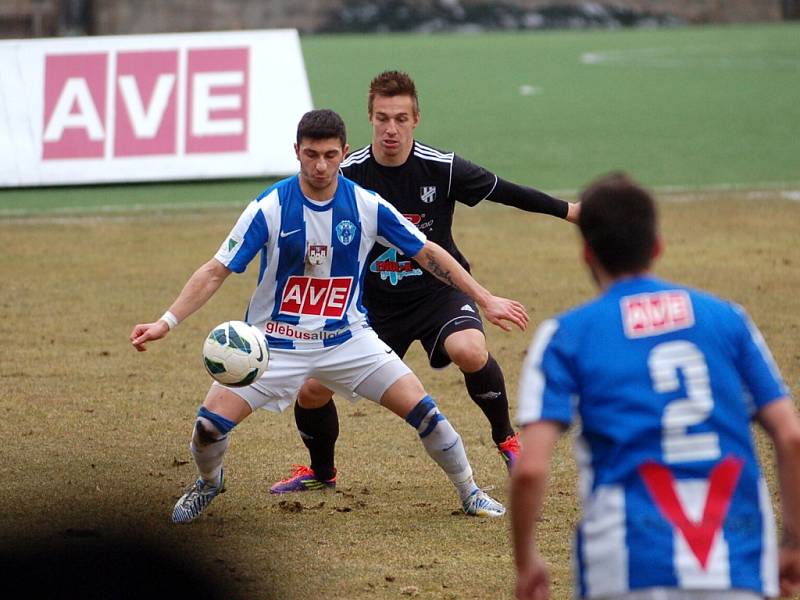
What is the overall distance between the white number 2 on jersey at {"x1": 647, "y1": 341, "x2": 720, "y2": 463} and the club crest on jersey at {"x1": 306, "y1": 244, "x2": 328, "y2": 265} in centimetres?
330

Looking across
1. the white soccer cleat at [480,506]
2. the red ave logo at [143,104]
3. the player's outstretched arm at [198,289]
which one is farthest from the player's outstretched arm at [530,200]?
the red ave logo at [143,104]

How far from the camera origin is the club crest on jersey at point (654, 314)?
11.4ft

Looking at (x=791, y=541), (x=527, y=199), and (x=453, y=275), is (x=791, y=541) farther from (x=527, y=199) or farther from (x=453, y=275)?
(x=527, y=199)

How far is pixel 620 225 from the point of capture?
3.52m

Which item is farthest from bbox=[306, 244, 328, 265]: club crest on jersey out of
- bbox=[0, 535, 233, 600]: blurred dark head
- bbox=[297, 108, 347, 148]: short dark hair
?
bbox=[0, 535, 233, 600]: blurred dark head

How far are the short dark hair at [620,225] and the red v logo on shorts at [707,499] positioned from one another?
532 mm

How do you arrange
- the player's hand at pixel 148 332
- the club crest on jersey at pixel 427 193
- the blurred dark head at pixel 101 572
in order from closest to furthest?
1. the blurred dark head at pixel 101 572
2. the player's hand at pixel 148 332
3. the club crest on jersey at pixel 427 193

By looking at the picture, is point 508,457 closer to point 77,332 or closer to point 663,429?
point 663,429

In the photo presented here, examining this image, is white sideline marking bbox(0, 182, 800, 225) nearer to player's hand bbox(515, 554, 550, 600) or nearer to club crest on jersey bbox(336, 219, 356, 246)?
club crest on jersey bbox(336, 219, 356, 246)

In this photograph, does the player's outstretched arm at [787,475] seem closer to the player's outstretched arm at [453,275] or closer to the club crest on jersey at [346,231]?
the player's outstretched arm at [453,275]

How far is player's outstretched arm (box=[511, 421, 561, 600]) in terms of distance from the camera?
3.43 meters

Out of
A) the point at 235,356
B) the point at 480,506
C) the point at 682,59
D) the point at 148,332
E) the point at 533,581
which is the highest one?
the point at 682,59

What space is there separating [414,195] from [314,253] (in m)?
1.14

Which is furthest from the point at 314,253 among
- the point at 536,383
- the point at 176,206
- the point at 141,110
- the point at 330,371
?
the point at 141,110
